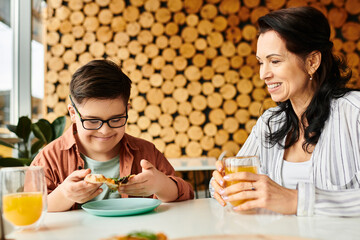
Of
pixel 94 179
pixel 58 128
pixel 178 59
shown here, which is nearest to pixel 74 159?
pixel 94 179

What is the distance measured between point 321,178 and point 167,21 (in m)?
2.97

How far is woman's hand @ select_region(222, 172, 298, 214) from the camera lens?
35.5 inches

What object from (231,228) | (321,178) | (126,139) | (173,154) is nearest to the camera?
(231,228)

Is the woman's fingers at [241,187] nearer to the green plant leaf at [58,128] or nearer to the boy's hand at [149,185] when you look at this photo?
the boy's hand at [149,185]

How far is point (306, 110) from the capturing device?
142cm

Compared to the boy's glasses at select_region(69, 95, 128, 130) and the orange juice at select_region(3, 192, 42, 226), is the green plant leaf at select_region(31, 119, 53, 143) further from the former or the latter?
the orange juice at select_region(3, 192, 42, 226)

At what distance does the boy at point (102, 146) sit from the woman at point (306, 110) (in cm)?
20

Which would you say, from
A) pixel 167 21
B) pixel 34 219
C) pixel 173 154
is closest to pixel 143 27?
pixel 167 21

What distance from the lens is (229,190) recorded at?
0.92 metres

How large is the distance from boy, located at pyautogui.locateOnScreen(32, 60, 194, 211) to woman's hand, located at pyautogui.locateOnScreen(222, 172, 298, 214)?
0.29m

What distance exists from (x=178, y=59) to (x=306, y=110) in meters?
2.55

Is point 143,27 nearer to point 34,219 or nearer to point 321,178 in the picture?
point 321,178

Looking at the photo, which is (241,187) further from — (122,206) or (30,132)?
(30,132)

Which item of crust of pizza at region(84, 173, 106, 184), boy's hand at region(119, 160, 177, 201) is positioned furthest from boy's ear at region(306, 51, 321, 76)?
crust of pizza at region(84, 173, 106, 184)
